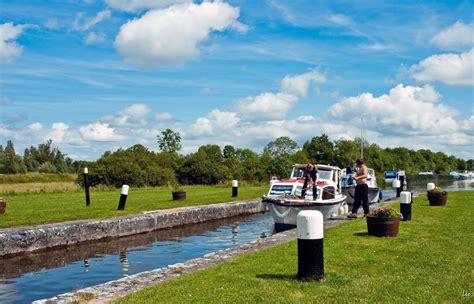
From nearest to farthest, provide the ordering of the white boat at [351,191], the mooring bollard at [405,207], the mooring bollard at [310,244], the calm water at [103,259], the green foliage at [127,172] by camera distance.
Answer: the mooring bollard at [310,244] < the calm water at [103,259] < the mooring bollard at [405,207] < the white boat at [351,191] < the green foliage at [127,172]

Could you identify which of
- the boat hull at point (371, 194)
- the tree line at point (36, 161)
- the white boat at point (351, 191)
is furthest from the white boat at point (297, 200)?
the tree line at point (36, 161)

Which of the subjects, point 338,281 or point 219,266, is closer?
point 338,281

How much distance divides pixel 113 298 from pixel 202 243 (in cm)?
1016

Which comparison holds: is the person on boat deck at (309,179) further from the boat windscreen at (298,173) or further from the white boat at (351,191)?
the white boat at (351,191)

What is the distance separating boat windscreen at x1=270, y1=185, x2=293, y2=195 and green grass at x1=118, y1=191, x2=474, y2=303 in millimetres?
11049

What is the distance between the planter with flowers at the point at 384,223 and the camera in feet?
38.9

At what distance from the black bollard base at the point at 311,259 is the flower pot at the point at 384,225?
187 inches

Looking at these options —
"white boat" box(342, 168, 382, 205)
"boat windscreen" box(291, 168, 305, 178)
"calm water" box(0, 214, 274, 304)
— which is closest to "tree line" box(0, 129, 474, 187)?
"white boat" box(342, 168, 382, 205)

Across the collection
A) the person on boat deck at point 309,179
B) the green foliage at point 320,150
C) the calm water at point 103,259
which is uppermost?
the green foliage at point 320,150

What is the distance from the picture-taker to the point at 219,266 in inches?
372

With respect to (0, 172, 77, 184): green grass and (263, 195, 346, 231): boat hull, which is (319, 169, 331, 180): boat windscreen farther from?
(0, 172, 77, 184): green grass

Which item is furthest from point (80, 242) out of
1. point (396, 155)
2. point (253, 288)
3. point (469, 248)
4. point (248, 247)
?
point (396, 155)

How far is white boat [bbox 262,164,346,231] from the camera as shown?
66.0ft

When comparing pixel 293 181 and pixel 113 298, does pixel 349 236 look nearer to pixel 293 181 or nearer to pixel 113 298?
pixel 113 298
